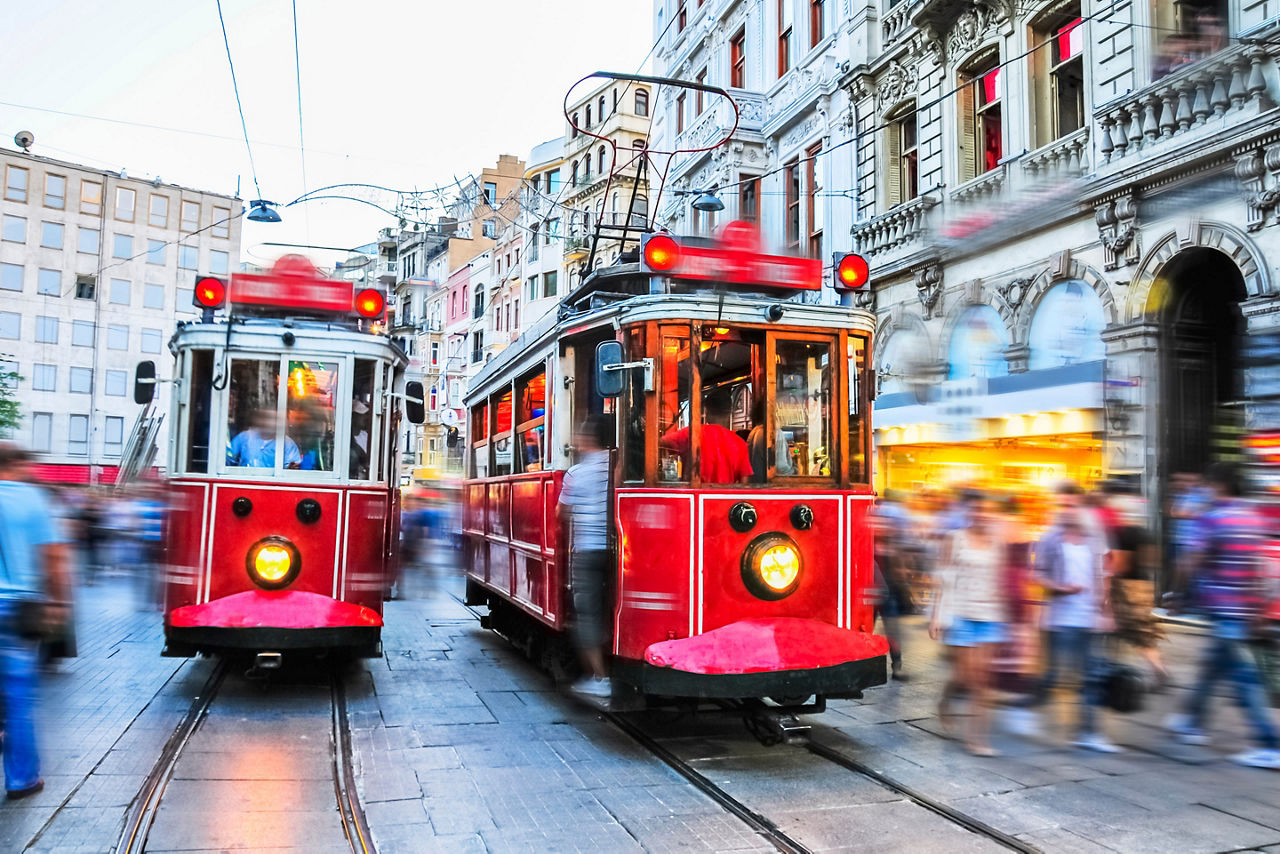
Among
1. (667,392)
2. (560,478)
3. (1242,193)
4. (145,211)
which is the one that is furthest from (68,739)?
(145,211)

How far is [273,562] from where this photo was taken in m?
7.98

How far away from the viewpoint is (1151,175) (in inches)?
494

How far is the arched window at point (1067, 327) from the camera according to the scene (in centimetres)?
1377

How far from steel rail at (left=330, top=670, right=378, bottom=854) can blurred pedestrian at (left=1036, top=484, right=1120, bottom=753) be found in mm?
4455

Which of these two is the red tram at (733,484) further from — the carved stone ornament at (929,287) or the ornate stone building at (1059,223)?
the carved stone ornament at (929,287)

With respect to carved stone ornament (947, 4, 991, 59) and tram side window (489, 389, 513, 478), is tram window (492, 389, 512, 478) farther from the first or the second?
carved stone ornament (947, 4, 991, 59)

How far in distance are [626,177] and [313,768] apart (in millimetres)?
38002

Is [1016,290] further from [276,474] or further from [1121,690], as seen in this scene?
[276,474]

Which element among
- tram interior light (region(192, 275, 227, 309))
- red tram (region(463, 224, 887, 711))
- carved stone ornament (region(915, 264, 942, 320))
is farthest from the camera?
carved stone ornament (region(915, 264, 942, 320))

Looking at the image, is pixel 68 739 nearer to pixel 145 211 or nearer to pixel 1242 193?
pixel 1242 193

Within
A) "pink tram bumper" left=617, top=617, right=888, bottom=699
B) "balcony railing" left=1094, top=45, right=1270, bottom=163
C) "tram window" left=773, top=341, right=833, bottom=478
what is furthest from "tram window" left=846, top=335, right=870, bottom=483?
"balcony railing" left=1094, top=45, right=1270, bottom=163

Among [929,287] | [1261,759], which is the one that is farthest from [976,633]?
[929,287]

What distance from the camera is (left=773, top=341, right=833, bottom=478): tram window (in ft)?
22.6

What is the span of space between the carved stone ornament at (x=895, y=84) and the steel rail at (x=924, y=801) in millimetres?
13870
